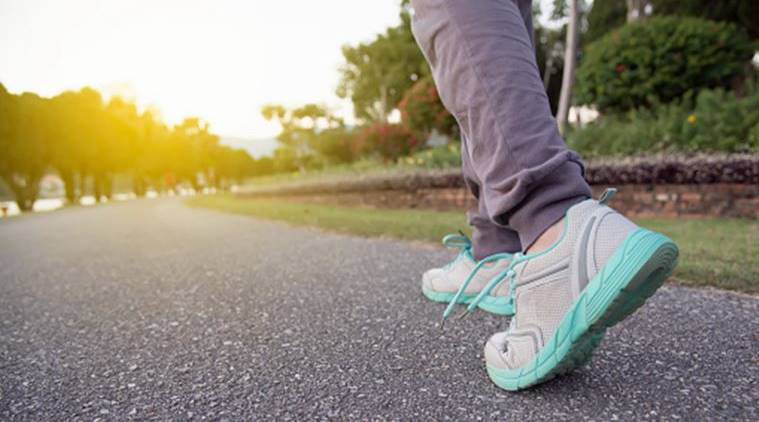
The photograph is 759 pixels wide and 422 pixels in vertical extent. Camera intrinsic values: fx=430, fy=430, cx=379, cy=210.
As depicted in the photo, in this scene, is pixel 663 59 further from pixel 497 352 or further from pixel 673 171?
pixel 497 352

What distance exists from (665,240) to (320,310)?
1.10m

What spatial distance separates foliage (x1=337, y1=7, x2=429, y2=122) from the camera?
2038cm

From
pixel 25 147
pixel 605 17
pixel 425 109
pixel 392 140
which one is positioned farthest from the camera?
pixel 25 147

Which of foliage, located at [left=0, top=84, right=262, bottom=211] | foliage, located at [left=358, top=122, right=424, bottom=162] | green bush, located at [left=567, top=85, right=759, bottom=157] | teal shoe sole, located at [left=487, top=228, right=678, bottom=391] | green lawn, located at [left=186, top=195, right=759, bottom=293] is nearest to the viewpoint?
teal shoe sole, located at [left=487, top=228, right=678, bottom=391]

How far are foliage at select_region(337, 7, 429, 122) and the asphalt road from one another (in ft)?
58.5

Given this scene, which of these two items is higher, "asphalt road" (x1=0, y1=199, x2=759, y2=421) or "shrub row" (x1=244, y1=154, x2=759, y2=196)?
"shrub row" (x1=244, y1=154, x2=759, y2=196)

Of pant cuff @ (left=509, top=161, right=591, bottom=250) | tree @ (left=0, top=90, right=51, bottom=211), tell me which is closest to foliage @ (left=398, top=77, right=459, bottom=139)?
pant cuff @ (left=509, top=161, right=591, bottom=250)

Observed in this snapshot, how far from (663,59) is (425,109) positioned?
5.55 metres

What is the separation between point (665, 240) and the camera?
714 mm

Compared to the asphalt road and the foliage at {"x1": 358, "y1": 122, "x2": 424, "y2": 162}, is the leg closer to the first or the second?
the asphalt road

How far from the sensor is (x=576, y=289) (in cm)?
81

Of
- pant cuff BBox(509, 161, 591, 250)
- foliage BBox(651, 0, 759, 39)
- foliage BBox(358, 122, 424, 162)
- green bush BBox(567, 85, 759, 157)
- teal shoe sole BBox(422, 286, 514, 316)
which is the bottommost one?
teal shoe sole BBox(422, 286, 514, 316)

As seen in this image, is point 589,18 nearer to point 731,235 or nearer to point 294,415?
point 731,235

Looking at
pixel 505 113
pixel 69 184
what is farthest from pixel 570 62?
pixel 69 184
